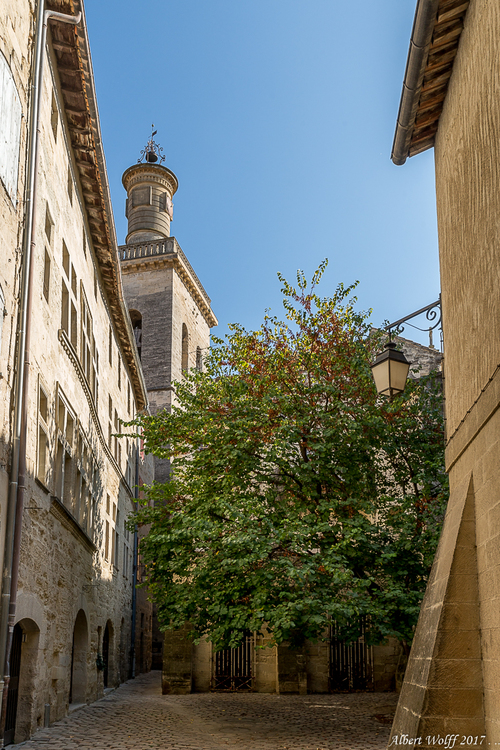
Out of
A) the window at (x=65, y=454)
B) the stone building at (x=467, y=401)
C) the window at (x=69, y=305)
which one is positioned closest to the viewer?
the stone building at (x=467, y=401)

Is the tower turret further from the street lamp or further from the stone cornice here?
the street lamp

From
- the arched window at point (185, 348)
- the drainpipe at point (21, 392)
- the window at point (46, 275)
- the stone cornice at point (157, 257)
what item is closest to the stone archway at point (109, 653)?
the window at point (46, 275)

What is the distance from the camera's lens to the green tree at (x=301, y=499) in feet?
40.9

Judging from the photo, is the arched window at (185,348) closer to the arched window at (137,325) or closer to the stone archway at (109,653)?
the arched window at (137,325)

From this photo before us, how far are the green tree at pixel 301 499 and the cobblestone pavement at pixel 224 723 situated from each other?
1.54 metres

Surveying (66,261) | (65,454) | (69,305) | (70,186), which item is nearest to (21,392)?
(65,454)

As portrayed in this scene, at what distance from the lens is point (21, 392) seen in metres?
9.74

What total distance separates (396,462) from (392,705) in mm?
5728

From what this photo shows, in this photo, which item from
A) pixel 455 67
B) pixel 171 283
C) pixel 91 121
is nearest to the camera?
pixel 455 67

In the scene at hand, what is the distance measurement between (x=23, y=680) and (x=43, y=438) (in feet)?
11.6

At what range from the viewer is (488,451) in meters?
5.90

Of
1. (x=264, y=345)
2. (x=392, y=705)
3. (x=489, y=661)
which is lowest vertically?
(x=392, y=705)

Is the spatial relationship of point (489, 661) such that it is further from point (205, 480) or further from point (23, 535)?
point (205, 480)

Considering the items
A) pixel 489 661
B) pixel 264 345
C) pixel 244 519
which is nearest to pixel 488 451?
pixel 489 661
